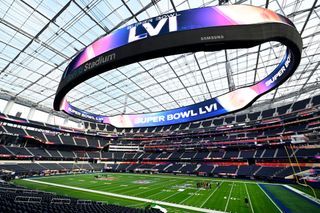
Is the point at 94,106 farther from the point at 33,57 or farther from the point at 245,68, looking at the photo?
the point at 245,68

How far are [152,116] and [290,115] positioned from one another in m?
45.2

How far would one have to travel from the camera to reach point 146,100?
41.9 m

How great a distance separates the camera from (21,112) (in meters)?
44.6

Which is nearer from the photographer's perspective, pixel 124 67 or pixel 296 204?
pixel 296 204

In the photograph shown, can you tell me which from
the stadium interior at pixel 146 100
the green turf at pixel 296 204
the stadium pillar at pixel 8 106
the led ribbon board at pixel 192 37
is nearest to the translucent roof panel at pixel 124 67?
the stadium interior at pixel 146 100

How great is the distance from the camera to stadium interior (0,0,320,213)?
17.0m

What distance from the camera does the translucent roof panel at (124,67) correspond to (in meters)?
17.9

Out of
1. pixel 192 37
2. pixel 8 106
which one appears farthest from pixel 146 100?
pixel 192 37

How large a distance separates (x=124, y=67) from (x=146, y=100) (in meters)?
14.8

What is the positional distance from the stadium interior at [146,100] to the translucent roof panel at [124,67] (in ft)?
0.44

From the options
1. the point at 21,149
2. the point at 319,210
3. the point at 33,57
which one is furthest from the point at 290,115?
the point at 21,149

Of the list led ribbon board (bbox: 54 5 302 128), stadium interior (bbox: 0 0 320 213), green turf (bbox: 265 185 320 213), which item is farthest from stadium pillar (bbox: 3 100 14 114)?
green turf (bbox: 265 185 320 213)

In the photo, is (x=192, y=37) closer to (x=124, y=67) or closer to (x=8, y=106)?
(x=124, y=67)

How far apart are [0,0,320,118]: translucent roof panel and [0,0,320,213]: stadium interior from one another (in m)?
0.13
